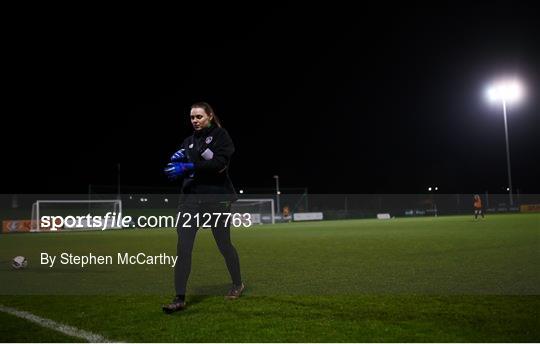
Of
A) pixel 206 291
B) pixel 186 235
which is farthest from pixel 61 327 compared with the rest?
pixel 206 291

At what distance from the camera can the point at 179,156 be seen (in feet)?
15.0

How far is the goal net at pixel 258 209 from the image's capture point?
40.3 m

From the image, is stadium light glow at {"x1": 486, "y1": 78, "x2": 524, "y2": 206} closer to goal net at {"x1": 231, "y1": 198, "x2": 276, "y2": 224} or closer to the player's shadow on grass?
goal net at {"x1": 231, "y1": 198, "x2": 276, "y2": 224}

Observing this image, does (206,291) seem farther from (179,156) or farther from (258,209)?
(258,209)

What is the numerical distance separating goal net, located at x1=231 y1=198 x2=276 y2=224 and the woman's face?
34.5 meters

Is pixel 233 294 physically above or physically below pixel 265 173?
below

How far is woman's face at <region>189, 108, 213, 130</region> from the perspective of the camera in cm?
464

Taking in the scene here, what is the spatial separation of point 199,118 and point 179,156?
414mm

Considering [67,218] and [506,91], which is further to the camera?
[506,91]

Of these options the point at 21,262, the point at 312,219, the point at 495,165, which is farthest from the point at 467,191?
the point at 21,262

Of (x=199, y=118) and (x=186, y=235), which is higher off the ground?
(x=199, y=118)

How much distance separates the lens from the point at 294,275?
670 cm

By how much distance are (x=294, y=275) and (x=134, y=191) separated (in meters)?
43.8

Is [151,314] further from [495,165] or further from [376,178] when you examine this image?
[495,165]
